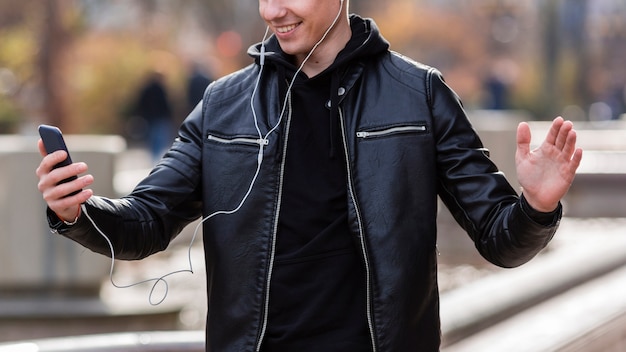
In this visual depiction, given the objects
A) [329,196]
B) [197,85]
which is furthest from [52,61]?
[329,196]

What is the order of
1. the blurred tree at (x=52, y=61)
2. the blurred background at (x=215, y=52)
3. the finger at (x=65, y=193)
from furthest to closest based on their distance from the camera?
1. the blurred background at (x=215, y=52)
2. the blurred tree at (x=52, y=61)
3. the finger at (x=65, y=193)

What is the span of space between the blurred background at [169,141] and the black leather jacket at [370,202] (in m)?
1.10

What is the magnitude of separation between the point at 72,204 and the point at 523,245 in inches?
41.3

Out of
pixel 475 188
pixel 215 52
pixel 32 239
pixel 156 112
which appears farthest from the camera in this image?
pixel 215 52

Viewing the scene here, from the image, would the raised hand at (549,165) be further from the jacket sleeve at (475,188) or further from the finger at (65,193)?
the finger at (65,193)

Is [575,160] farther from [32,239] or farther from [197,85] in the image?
[197,85]

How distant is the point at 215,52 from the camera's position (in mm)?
40938

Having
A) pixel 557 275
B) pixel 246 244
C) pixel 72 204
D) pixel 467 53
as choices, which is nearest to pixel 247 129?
pixel 246 244

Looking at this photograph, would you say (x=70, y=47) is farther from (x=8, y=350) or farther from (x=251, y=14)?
(x=8, y=350)

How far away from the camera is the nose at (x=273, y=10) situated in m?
3.04

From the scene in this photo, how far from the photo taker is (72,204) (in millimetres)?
2846

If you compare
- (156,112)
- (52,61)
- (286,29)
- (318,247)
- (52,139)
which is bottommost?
(156,112)

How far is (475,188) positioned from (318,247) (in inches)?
16.1

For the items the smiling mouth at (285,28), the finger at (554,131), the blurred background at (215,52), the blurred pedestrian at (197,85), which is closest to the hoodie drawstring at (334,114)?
the smiling mouth at (285,28)
